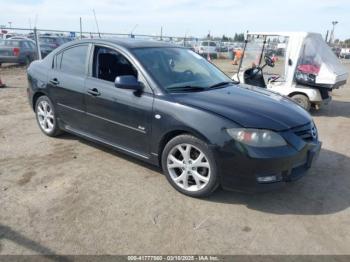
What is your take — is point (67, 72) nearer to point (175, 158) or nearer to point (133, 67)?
point (133, 67)

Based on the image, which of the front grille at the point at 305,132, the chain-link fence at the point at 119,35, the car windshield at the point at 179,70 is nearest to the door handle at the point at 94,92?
the car windshield at the point at 179,70

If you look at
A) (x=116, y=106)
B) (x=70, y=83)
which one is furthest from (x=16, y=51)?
(x=116, y=106)

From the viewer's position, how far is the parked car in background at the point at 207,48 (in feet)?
96.0

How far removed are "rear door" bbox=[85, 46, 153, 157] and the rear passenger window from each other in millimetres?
228

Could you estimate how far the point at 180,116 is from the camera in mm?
3992

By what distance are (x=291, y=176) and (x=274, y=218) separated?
1.60 feet

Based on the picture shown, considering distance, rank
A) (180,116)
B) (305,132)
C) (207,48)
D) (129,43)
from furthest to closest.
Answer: (207,48) → (129,43) → (305,132) → (180,116)

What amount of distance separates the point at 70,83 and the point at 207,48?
976 inches

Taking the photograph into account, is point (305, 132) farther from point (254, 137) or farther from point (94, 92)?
point (94, 92)

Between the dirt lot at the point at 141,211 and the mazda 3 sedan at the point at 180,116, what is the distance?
0.98ft

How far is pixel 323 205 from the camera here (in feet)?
13.3

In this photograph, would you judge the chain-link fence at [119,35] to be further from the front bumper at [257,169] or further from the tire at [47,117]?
the front bumper at [257,169]

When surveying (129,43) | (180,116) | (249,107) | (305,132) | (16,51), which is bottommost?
(16,51)

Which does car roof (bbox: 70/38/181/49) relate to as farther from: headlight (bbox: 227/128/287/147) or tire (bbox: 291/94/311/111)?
tire (bbox: 291/94/311/111)
